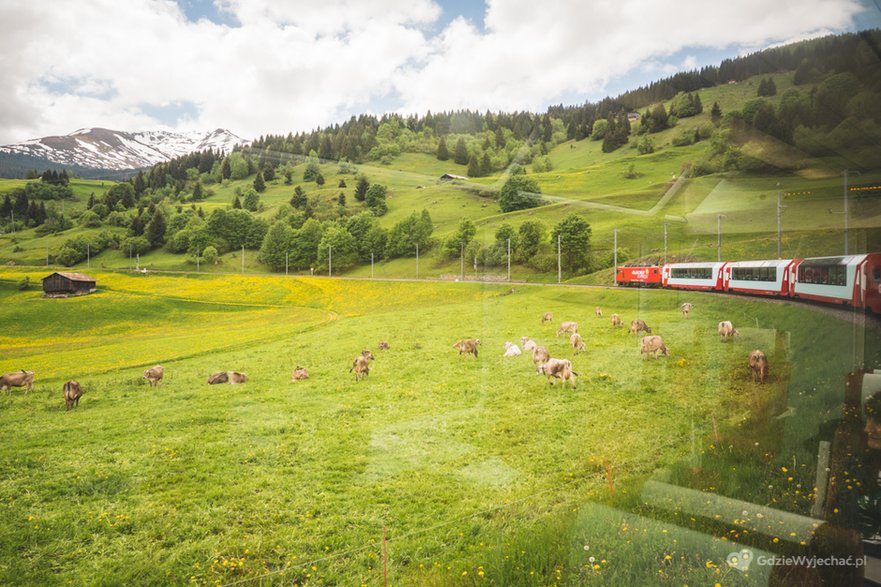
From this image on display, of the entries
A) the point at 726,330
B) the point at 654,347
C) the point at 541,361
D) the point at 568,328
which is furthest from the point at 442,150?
the point at 726,330

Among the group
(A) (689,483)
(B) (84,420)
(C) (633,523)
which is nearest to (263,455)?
(B) (84,420)

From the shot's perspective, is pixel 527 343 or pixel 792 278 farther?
pixel 527 343

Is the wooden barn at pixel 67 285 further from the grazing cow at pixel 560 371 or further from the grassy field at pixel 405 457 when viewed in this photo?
the grazing cow at pixel 560 371

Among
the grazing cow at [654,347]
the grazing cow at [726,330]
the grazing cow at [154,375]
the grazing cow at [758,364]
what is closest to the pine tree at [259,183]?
the grazing cow at [154,375]

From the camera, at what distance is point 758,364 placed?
4750mm

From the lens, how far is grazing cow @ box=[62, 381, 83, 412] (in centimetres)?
925

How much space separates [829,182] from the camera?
153 inches

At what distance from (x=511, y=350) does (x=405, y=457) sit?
7201 millimetres

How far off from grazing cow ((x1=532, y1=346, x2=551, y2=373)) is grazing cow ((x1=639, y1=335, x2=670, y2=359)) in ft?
19.6

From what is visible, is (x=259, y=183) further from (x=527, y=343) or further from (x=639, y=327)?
(x=639, y=327)

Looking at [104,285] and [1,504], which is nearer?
[1,504]

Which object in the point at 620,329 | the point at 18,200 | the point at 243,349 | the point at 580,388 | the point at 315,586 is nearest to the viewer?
the point at 315,586

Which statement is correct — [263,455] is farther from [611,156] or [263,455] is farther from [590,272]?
[590,272]

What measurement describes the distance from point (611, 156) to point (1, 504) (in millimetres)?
11750
